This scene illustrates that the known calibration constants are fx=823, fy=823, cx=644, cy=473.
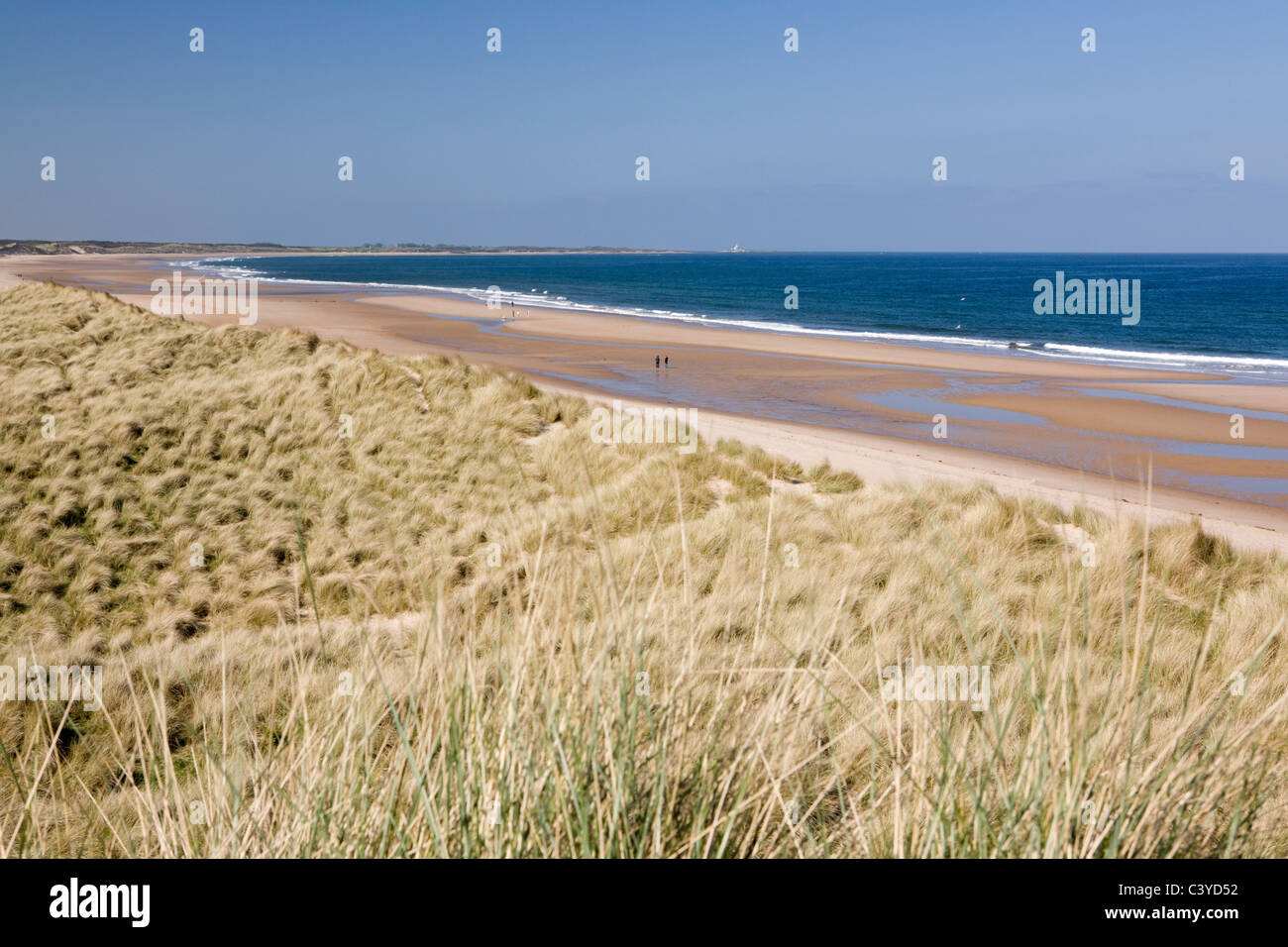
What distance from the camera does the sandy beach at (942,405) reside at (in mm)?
13812

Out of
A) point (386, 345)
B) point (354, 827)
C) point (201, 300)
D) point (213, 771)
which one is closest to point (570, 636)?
point (354, 827)

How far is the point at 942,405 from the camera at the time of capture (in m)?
22.2

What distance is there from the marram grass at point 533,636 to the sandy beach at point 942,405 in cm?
134

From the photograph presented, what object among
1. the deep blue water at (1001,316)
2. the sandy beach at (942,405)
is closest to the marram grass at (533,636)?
the sandy beach at (942,405)

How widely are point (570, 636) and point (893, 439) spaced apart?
1642 cm

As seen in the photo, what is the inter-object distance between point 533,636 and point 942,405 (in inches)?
850

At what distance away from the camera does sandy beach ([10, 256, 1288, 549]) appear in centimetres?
1381

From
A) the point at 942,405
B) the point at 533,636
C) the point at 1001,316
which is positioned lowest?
the point at 533,636

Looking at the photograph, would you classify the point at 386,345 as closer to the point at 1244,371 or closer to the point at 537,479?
the point at 537,479

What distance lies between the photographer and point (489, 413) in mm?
14242

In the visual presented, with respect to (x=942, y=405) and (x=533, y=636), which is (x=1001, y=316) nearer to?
(x=942, y=405)

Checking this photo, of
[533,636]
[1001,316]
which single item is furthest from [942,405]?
[1001,316]

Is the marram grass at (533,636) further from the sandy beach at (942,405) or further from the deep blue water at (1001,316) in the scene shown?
the deep blue water at (1001,316)

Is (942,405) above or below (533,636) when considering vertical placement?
above
